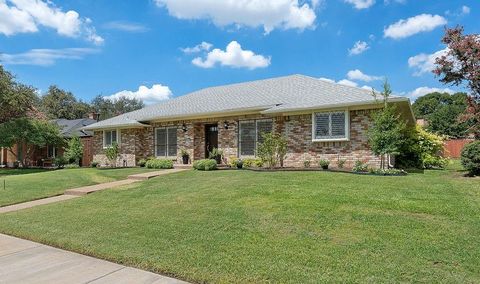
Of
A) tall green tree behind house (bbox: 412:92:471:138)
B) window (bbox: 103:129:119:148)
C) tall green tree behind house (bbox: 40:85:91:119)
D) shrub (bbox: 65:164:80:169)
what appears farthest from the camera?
tall green tree behind house (bbox: 40:85:91:119)

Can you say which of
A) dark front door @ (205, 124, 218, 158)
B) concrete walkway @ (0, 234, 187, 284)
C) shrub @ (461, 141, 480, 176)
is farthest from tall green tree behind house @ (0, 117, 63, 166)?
shrub @ (461, 141, 480, 176)

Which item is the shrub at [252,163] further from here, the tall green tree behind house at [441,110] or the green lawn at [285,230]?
the tall green tree behind house at [441,110]

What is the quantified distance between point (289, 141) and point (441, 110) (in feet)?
150

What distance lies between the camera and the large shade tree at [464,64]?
13523 mm

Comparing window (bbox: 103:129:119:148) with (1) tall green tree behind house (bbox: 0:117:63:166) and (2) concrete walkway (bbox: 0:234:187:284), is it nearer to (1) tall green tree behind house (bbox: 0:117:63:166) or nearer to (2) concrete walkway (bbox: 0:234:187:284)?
(1) tall green tree behind house (bbox: 0:117:63:166)

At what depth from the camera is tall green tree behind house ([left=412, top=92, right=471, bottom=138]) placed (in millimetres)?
47600

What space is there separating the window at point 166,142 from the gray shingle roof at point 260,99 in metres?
0.97

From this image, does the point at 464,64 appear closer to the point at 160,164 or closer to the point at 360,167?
the point at 360,167

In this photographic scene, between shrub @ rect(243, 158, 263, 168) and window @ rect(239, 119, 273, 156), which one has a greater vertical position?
window @ rect(239, 119, 273, 156)

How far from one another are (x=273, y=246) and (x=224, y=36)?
58.2 feet

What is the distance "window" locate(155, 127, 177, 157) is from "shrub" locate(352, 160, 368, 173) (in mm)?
10220

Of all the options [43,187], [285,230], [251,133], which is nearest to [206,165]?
[251,133]

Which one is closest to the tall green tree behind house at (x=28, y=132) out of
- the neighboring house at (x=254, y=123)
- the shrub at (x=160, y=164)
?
the neighboring house at (x=254, y=123)

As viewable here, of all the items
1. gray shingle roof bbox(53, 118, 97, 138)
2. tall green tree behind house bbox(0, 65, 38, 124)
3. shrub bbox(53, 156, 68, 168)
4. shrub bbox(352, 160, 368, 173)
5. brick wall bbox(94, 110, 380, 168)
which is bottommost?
shrub bbox(53, 156, 68, 168)
